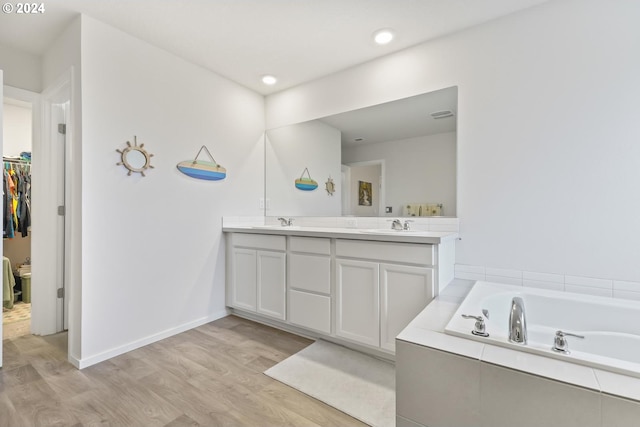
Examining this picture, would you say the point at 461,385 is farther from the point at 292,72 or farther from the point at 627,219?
the point at 292,72

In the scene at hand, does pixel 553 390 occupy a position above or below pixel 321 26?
below

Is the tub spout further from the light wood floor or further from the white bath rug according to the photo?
the light wood floor

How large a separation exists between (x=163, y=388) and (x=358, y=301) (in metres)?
1.33

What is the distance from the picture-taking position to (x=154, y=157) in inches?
97.7

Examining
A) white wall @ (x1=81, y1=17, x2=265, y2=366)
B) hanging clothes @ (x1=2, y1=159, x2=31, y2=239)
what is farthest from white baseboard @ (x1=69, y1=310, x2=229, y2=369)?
hanging clothes @ (x1=2, y1=159, x2=31, y2=239)

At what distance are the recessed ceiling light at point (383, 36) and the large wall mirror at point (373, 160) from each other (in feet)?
1.53

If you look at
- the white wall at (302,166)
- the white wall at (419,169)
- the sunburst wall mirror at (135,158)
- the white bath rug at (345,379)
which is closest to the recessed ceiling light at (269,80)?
the white wall at (302,166)

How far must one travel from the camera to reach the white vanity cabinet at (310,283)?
7.72ft

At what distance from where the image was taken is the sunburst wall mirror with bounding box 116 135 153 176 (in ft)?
7.47

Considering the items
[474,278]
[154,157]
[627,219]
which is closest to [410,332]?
[474,278]

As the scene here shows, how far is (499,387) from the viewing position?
42.1 inches

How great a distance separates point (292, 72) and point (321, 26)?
2.49 ft

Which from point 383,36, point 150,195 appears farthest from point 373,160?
point 150,195

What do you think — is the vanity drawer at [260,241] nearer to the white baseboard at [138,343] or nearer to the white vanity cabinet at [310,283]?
the white vanity cabinet at [310,283]
